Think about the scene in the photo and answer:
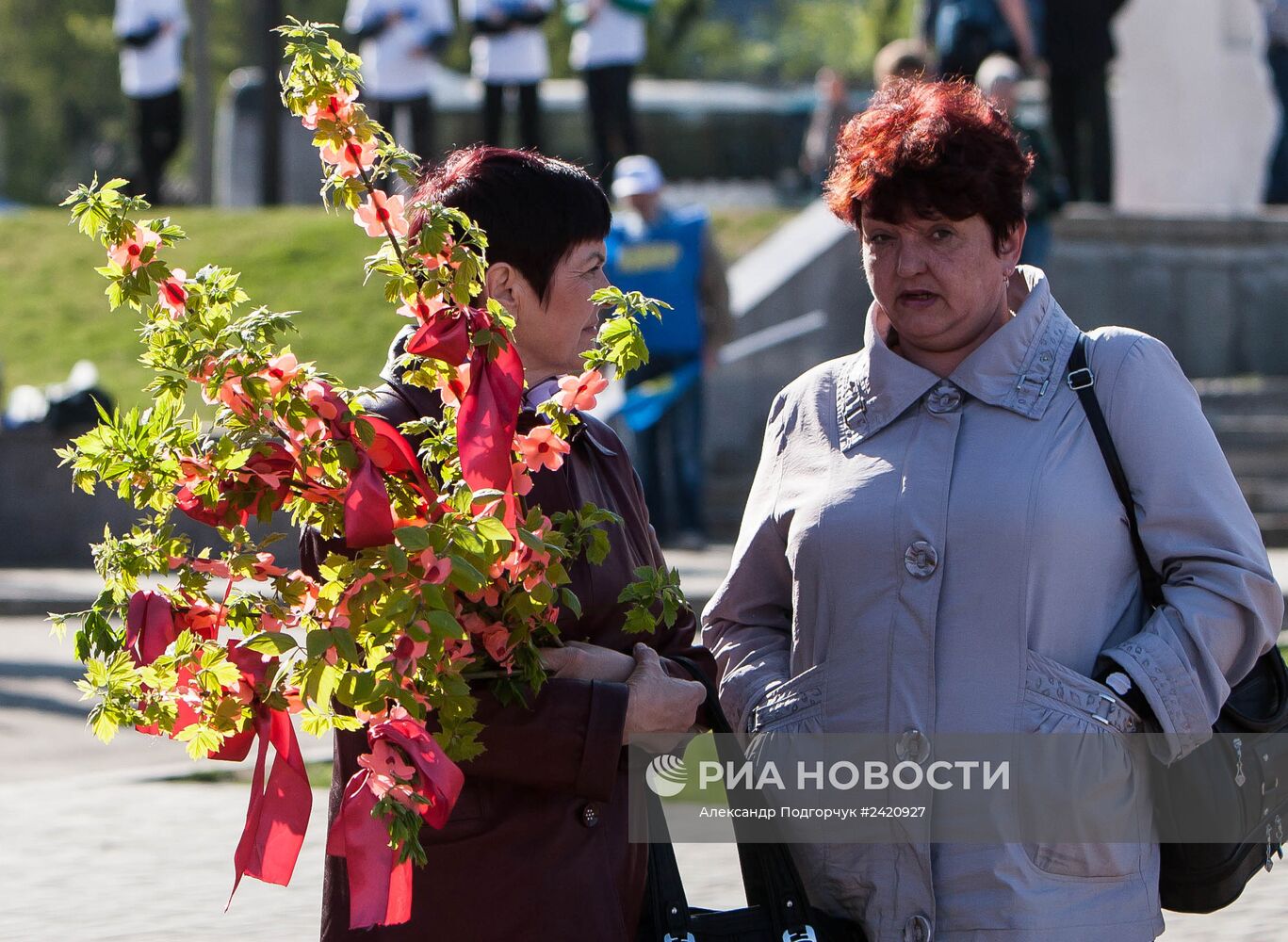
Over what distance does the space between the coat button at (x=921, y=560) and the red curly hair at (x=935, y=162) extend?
0.49 m

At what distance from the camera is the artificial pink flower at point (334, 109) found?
267cm

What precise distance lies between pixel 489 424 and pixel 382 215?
0.30 m

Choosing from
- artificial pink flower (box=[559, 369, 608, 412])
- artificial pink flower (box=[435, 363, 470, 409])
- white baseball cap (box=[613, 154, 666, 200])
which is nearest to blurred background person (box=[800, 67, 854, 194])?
white baseball cap (box=[613, 154, 666, 200])

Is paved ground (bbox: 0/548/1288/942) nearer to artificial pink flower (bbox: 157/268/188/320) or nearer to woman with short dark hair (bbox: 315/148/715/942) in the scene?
woman with short dark hair (bbox: 315/148/715/942)

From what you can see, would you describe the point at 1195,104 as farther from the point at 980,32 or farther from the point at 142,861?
the point at 142,861

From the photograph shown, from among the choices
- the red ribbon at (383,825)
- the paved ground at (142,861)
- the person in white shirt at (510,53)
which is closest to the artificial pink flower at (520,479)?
the red ribbon at (383,825)

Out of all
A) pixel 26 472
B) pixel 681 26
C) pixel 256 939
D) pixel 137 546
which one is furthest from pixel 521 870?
pixel 681 26

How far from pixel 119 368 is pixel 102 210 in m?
15.0

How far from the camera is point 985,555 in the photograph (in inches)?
126

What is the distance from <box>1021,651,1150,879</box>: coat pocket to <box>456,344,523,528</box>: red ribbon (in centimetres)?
90

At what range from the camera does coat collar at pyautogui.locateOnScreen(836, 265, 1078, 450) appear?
3.29 meters

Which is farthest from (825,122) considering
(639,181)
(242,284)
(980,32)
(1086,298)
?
(639,181)

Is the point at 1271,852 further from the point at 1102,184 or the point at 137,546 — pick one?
the point at 1102,184

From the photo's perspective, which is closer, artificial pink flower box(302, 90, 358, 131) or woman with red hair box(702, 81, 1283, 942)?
artificial pink flower box(302, 90, 358, 131)
